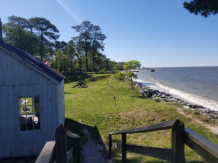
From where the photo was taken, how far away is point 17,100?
642 centimetres

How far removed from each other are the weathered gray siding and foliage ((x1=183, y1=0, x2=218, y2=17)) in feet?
23.2

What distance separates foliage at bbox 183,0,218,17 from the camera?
677 centimetres

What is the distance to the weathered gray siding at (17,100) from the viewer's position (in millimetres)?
6332

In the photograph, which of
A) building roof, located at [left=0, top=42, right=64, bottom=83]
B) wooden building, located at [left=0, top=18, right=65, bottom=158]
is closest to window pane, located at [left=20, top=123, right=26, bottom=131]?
wooden building, located at [left=0, top=18, right=65, bottom=158]

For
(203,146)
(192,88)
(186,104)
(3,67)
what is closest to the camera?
(203,146)

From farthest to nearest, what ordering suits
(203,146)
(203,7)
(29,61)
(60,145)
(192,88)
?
(192,88), (203,7), (29,61), (60,145), (203,146)

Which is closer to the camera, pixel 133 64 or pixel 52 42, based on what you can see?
pixel 133 64

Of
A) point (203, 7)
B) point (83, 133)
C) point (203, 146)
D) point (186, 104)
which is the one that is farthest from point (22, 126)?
point (186, 104)

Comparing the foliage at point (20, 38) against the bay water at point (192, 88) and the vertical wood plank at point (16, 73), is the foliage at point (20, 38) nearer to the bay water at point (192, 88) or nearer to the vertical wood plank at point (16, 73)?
the bay water at point (192, 88)

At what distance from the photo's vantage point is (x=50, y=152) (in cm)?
170

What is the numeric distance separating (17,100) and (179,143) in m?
6.50

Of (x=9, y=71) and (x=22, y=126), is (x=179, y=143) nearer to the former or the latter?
(x=9, y=71)

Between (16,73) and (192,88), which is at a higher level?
(16,73)

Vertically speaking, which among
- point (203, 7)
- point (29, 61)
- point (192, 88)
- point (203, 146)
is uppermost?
point (203, 7)
